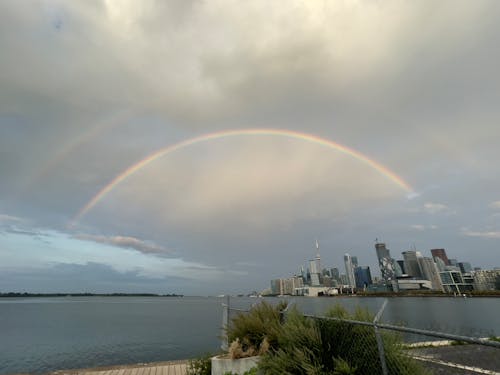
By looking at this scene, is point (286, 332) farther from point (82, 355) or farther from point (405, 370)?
point (82, 355)

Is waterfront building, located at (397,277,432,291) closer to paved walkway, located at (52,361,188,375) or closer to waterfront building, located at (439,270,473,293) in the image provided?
waterfront building, located at (439,270,473,293)

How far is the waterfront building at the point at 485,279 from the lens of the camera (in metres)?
142

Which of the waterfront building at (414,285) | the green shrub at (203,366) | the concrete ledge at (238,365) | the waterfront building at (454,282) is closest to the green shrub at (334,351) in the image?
the concrete ledge at (238,365)

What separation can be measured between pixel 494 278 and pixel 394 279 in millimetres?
47236

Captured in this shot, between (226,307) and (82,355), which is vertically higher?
(226,307)

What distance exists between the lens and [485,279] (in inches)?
5817

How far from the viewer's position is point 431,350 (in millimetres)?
9977

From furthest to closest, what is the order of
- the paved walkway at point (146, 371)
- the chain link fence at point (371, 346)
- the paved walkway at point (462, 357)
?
the paved walkway at point (146, 371)
the paved walkway at point (462, 357)
the chain link fence at point (371, 346)

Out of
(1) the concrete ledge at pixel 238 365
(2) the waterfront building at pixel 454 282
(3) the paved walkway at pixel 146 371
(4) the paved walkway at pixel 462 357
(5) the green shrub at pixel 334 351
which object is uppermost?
(2) the waterfront building at pixel 454 282

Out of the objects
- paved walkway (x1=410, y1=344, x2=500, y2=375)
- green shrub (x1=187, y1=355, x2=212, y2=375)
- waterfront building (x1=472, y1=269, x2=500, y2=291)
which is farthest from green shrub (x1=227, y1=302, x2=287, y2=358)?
waterfront building (x1=472, y1=269, x2=500, y2=291)

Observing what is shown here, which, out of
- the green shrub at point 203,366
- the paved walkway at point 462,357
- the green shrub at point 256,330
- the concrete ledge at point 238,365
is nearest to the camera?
the concrete ledge at point 238,365

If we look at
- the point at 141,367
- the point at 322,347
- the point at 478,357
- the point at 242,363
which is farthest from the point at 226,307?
the point at 478,357

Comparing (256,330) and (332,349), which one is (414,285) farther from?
(332,349)

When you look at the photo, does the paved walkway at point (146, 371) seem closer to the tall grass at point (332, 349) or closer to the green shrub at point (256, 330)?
the green shrub at point (256, 330)
